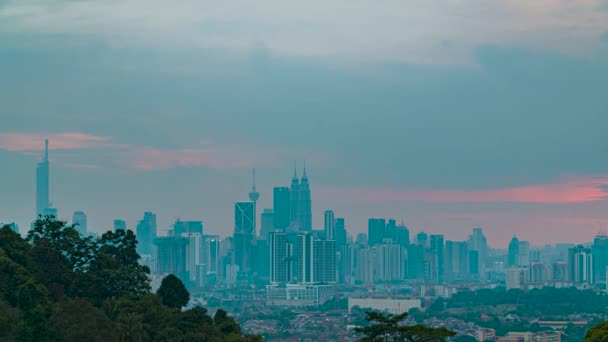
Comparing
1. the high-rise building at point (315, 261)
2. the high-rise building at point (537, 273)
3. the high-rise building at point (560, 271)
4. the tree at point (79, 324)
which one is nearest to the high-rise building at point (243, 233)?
the high-rise building at point (315, 261)

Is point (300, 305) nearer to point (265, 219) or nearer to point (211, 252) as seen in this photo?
point (211, 252)

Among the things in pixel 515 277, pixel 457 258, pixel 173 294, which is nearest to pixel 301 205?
pixel 457 258

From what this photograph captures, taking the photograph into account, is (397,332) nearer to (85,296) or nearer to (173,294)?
(85,296)

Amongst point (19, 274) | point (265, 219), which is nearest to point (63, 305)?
point (19, 274)

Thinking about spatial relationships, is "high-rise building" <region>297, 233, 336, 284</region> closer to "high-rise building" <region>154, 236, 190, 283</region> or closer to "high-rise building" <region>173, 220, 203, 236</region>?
"high-rise building" <region>154, 236, 190, 283</region>

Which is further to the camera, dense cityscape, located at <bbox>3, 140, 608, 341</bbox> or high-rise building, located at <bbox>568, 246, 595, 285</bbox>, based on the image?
high-rise building, located at <bbox>568, 246, 595, 285</bbox>

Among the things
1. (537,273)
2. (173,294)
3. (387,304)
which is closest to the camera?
(173,294)

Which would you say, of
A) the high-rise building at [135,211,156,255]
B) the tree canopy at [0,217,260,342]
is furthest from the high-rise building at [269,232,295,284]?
the tree canopy at [0,217,260,342]
